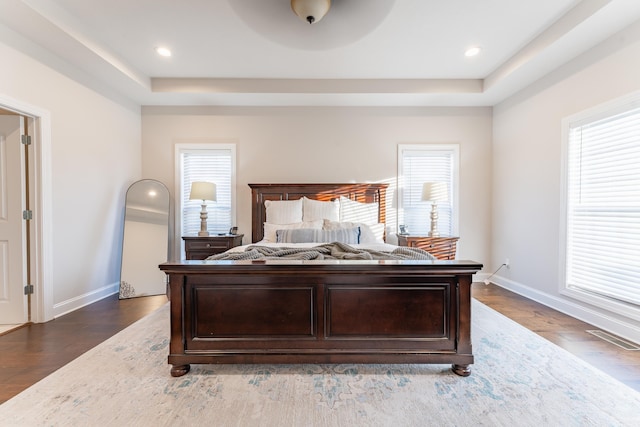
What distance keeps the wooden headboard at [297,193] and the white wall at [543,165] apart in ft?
6.02

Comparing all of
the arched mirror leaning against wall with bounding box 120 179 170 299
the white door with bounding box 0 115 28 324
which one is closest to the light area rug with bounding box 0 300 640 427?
the white door with bounding box 0 115 28 324

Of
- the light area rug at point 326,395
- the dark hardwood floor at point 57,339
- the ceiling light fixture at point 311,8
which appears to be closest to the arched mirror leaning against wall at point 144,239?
the dark hardwood floor at point 57,339

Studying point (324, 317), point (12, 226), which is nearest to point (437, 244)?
point (324, 317)

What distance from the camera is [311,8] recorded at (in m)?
1.96

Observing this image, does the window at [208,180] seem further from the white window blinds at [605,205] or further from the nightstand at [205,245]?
the white window blinds at [605,205]

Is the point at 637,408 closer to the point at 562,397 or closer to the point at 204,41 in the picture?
the point at 562,397

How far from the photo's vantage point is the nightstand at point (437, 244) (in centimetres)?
404

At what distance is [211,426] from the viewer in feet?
4.86

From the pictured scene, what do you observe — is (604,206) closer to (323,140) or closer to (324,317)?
(324,317)

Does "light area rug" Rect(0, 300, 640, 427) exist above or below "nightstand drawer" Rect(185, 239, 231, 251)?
below

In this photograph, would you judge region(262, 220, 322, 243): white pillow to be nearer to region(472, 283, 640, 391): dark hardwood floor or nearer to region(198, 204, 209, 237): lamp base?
region(198, 204, 209, 237): lamp base

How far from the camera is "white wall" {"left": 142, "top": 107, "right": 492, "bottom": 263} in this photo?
14.6 feet

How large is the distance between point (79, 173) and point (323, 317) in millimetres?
3438

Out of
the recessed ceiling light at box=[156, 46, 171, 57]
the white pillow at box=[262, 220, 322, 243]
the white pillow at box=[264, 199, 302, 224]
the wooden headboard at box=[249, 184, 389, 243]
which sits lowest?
the white pillow at box=[262, 220, 322, 243]
